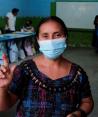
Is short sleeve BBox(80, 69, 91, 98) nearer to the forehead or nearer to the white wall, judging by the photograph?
the forehead

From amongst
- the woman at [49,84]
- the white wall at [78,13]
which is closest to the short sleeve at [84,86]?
the woman at [49,84]

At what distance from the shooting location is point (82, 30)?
11805 millimetres

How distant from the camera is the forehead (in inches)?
63.4

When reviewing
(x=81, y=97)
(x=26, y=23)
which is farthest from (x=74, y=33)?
(x=81, y=97)

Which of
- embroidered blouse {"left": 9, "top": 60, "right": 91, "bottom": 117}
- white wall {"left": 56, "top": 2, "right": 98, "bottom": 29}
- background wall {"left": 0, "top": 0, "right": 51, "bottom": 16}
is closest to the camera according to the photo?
embroidered blouse {"left": 9, "top": 60, "right": 91, "bottom": 117}

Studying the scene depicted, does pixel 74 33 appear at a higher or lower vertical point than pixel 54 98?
lower

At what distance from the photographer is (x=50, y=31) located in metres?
1.61

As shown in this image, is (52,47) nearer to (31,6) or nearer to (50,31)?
(50,31)

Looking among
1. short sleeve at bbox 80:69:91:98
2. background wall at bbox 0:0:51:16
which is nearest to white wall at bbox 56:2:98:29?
background wall at bbox 0:0:51:16

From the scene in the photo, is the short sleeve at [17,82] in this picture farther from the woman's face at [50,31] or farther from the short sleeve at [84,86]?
A: the short sleeve at [84,86]

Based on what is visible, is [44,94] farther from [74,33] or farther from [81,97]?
[74,33]

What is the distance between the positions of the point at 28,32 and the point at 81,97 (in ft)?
25.0

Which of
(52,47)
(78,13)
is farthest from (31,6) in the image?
(52,47)

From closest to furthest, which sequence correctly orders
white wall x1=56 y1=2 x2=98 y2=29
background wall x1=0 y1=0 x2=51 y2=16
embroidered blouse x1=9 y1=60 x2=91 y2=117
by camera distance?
embroidered blouse x1=9 y1=60 x2=91 y2=117 < background wall x1=0 y1=0 x2=51 y2=16 < white wall x1=56 y1=2 x2=98 y2=29
